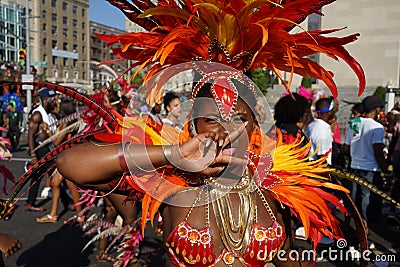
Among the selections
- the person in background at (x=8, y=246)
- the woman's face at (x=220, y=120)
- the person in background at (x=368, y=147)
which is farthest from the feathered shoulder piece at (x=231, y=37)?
the person in background at (x=368, y=147)

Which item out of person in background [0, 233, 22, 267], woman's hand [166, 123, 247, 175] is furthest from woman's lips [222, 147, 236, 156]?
person in background [0, 233, 22, 267]

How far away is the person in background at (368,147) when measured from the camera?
477 centimetres

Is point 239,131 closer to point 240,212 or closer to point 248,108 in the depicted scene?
point 248,108

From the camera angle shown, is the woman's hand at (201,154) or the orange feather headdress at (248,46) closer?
the woman's hand at (201,154)

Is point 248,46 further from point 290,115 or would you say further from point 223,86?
point 290,115

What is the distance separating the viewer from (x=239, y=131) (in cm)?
148

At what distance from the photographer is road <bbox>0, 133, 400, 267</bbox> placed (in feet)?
14.0

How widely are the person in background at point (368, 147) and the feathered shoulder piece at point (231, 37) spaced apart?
349cm

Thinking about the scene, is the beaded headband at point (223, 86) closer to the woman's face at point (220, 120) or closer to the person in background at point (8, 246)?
the woman's face at point (220, 120)

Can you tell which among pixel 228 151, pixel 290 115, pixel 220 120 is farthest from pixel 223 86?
pixel 290 115

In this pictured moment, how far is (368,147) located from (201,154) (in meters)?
4.11

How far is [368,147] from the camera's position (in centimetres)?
490

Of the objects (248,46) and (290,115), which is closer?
(248,46)

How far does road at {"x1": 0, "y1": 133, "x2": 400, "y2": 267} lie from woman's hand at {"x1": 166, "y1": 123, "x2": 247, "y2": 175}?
2828 millimetres
